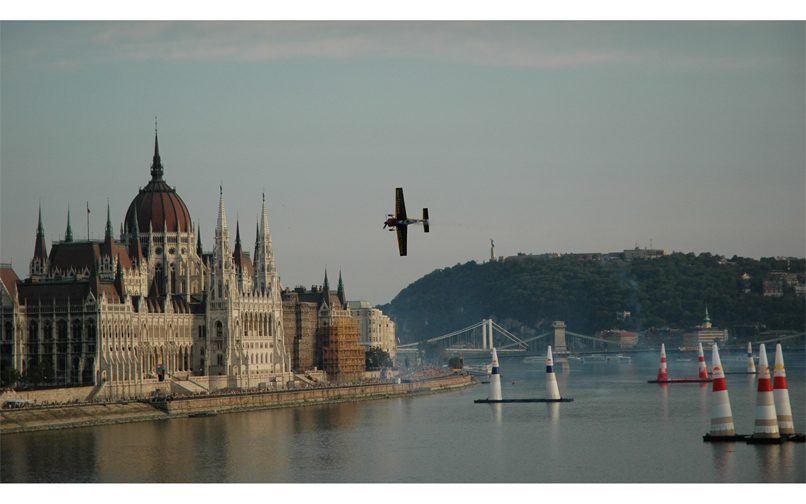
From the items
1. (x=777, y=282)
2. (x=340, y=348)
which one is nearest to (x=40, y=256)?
(x=340, y=348)

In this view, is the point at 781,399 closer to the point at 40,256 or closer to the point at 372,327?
the point at 40,256

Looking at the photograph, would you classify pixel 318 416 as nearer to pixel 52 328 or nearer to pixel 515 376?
pixel 52 328

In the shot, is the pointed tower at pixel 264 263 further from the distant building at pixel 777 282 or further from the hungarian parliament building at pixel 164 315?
the distant building at pixel 777 282

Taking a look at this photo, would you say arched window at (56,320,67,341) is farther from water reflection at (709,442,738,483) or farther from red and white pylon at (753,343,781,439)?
red and white pylon at (753,343,781,439)

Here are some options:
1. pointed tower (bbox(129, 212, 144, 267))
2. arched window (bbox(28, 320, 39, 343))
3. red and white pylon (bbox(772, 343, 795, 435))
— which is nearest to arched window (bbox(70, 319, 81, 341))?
arched window (bbox(28, 320, 39, 343))

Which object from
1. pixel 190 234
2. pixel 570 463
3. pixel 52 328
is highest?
pixel 190 234

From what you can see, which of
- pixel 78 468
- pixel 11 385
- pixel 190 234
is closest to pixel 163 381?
pixel 11 385

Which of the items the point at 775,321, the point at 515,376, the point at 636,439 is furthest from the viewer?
the point at 775,321
